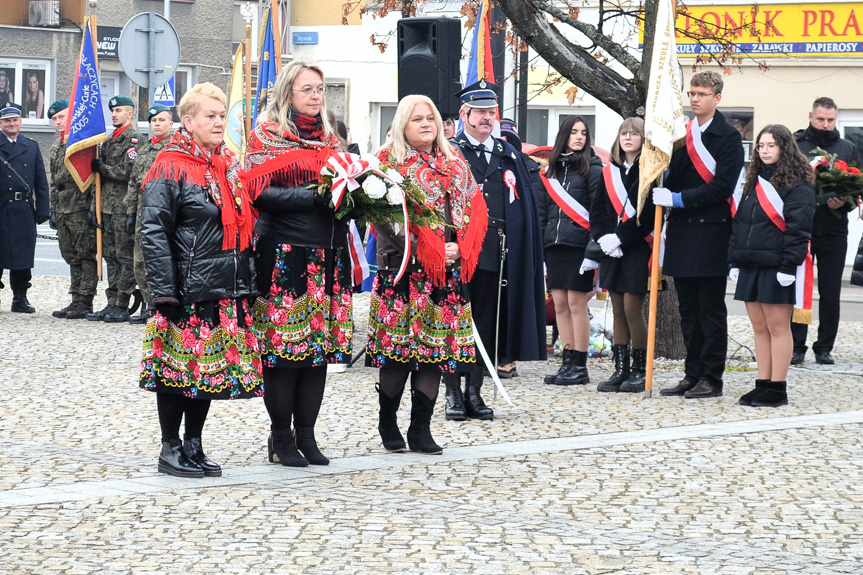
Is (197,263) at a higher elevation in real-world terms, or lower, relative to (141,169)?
lower

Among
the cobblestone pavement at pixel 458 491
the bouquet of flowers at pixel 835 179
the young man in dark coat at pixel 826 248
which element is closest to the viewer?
the cobblestone pavement at pixel 458 491

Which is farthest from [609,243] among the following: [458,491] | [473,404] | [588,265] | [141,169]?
[141,169]

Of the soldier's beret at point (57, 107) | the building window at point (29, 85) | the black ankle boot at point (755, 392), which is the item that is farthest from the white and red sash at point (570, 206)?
the building window at point (29, 85)

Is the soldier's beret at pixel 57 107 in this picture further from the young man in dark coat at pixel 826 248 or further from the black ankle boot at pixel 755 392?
the black ankle boot at pixel 755 392

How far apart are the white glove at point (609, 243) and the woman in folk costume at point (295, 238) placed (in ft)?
12.6

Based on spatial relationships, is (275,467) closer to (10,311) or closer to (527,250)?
(527,250)

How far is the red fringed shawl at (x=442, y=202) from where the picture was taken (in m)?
7.93

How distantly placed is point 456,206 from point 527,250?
1654mm

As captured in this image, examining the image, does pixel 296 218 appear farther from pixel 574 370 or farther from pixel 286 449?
pixel 574 370

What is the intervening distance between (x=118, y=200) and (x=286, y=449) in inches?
316

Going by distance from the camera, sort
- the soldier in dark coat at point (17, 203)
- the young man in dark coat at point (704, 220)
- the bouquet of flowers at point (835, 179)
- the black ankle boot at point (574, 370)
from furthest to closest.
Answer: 1. the soldier in dark coat at point (17, 203)
2. the bouquet of flowers at point (835, 179)
3. the black ankle boot at point (574, 370)
4. the young man in dark coat at point (704, 220)

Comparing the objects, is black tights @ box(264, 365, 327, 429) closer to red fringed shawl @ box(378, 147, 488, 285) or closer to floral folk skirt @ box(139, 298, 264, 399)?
floral folk skirt @ box(139, 298, 264, 399)

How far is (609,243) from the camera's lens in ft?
36.3

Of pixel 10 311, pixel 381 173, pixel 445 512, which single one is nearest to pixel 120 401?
pixel 381 173
